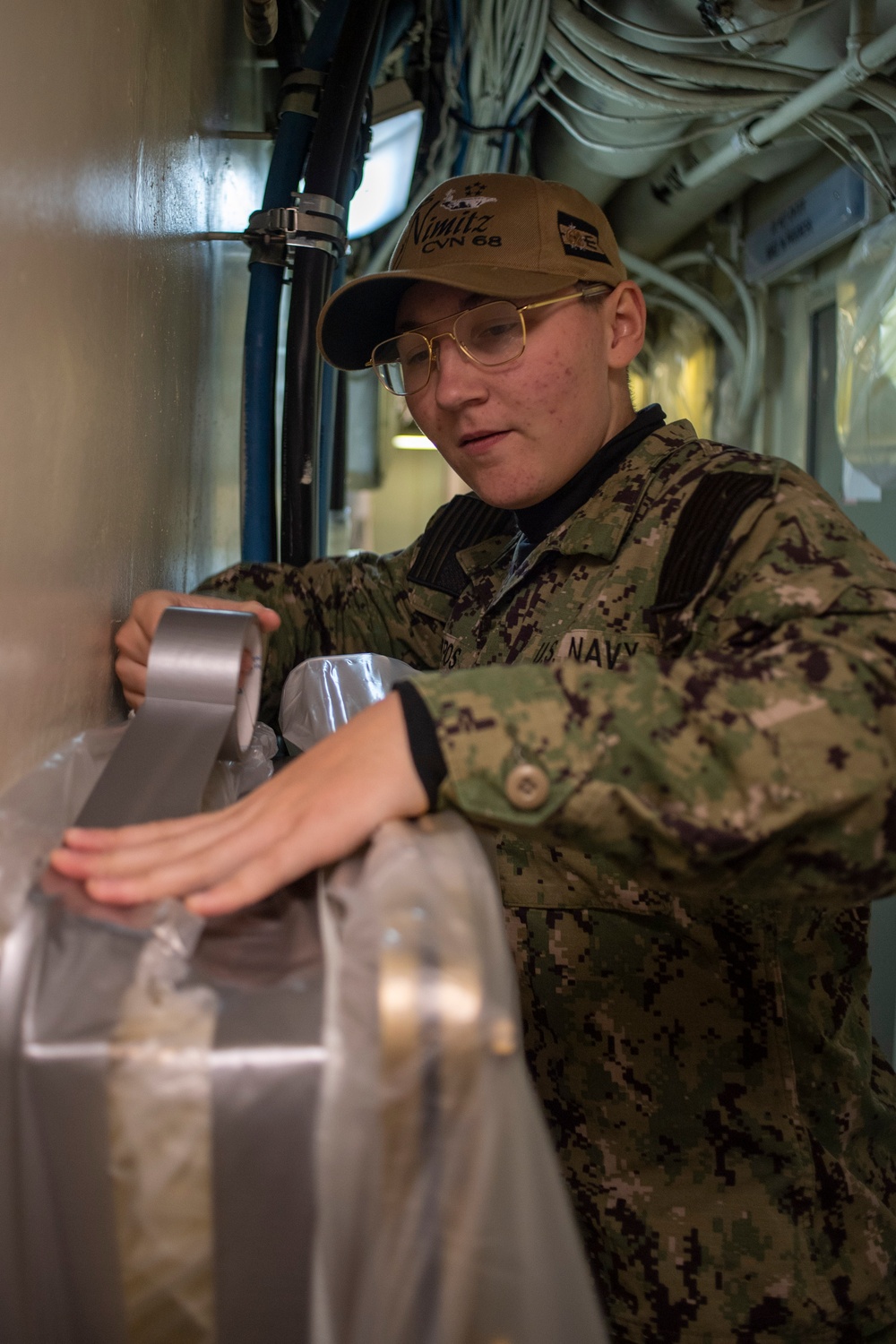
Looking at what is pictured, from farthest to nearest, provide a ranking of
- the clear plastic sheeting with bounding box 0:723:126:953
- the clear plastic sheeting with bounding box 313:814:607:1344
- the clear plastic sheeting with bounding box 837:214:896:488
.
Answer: the clear plastic sheeting with bounding box 837:214:896:488 → the clear plastic sheeting with bounding box 0:723:126:953 → the clear plastic sheeting with bounding box 313:814:607:1344

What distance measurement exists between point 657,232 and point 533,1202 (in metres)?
2.66

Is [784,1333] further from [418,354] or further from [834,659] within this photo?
[418,354]

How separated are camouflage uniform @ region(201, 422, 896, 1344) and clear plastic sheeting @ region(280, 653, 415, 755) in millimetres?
160

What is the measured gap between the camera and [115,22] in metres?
0.82

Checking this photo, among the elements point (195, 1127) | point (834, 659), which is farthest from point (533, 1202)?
point (834, 659)

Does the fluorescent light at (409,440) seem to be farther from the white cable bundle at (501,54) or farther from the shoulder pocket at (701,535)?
the shoulder pocket at (701,535)

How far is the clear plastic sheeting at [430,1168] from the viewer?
0.43m

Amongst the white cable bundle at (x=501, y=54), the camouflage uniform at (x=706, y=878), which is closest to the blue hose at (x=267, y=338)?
the white cable bundle at (x=501, y=54)

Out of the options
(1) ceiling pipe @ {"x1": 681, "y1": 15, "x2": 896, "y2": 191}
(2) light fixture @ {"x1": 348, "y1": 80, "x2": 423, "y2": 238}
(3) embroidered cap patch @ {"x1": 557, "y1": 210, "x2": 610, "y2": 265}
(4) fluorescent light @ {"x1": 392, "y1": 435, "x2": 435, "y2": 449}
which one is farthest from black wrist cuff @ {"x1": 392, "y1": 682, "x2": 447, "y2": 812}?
(4) fluorescent light @ {"x1": 392, "y1": 435, "x2": 435, "y2": 449}

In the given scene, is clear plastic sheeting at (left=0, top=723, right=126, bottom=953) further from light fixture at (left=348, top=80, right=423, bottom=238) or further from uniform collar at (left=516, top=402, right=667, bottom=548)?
light fixture at (left=348, top=80, right=423, bottom=238)

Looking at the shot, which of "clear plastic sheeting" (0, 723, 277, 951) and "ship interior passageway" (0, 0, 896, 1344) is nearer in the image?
"ship interior passageway" (0, 0, 896, 1344)

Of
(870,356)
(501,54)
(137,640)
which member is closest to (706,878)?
(137,640)

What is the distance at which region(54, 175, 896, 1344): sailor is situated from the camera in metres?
0.60

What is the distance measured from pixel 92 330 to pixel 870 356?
1.63 metres
